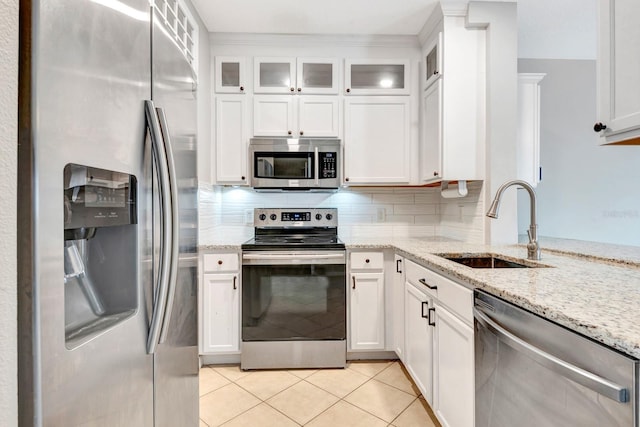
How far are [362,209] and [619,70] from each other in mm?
1958

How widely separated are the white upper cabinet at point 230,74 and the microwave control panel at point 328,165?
33.5 inches

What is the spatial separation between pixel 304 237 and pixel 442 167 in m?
1.24

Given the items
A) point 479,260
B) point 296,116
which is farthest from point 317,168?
point 479,260

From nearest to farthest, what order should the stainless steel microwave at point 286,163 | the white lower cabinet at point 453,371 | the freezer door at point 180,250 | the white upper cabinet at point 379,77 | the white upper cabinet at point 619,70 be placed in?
the freezer door at point 180,250 → the white upper cabinet at point 619,70 → the white lower cabinet at point 453,371 → the stainless steel microwave at point 286,163 → the white upper cabinet at point 379,77

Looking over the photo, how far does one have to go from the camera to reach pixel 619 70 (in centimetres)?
116

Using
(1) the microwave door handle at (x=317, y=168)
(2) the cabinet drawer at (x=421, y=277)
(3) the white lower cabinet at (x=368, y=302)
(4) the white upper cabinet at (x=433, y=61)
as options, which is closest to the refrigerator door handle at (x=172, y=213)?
(2) the cabinet drawer at (x=421, y=277)

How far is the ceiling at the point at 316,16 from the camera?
7.28ft

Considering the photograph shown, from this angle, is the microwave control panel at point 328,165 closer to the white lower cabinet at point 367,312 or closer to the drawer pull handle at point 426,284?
the white lower cabinet at point 367,312

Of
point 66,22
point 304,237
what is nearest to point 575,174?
point 304,237

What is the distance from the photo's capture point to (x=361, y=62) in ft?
8.64

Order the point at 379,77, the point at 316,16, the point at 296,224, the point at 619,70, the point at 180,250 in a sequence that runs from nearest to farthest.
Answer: the point at 180,250 < the point at 619,70 < the point at 316,16 < the point at 379,77 < the point at 296,224

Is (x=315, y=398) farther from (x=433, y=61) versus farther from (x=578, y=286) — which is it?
(x=433, y=61)

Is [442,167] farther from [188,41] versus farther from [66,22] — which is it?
[66,22]
